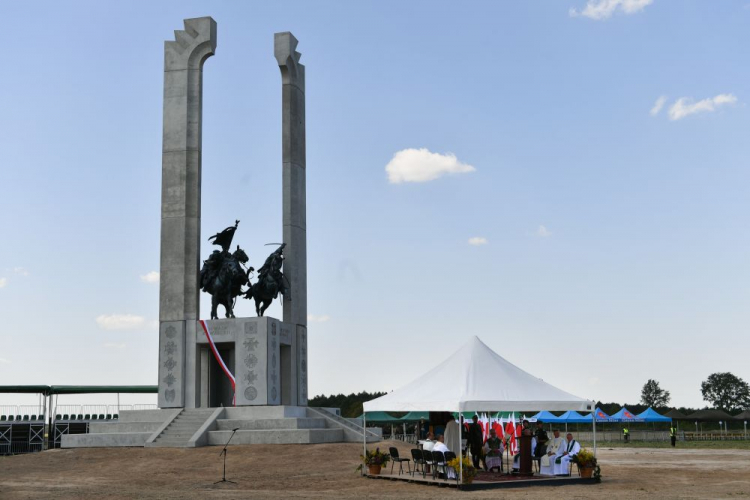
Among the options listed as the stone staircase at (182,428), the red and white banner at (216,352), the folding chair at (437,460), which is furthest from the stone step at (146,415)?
the folding chair at (437,460)

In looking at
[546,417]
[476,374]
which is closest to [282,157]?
[476,374]

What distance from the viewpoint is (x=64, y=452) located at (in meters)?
31.4

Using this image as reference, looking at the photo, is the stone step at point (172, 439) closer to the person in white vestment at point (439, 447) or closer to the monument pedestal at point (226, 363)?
the monument pedestal at point (226, 363)

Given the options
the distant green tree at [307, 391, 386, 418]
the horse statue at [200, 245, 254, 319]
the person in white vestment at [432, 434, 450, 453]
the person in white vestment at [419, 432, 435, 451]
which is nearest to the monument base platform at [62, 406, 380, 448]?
the horse statue at [200, 245, 254, 319]

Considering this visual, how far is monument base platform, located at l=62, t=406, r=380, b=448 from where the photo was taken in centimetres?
3170

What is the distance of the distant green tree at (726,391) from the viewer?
448 ft

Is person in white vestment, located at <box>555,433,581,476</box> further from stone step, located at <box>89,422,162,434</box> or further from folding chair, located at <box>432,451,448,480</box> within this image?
stone step, located at <box>89,422,162,434</box>

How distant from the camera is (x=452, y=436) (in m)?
21.6

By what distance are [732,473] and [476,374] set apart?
28.5 feet

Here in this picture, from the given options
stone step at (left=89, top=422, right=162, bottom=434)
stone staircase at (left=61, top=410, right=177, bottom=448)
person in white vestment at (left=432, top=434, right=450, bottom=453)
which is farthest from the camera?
stone step at (left=89, top=422, right=162, bottom=434)

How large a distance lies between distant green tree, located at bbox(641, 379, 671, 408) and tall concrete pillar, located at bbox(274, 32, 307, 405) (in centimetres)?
11034

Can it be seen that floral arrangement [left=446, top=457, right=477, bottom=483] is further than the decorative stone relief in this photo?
No

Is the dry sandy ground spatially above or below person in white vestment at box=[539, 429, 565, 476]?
below

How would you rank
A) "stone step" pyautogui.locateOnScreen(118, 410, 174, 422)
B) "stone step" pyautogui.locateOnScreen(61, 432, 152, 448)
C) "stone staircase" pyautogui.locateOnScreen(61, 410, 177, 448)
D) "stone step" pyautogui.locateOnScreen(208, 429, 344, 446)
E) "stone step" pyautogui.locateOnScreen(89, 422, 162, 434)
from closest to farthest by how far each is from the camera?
"stone step" pyautogui.locateOnScreen(208, 429, 344, 446)
"stone step" pyautogui.locateOnScreen(61, 432, 152, 448)
"stone staircase" pyautogui.locateOnScreen(61, 410, 177, 448)
"stone step" pyautogui.locateOnScreen(89, 422, 162, 434)
"stone step" pyautogui.locateOnScreen(118, 410, 174, 422)
